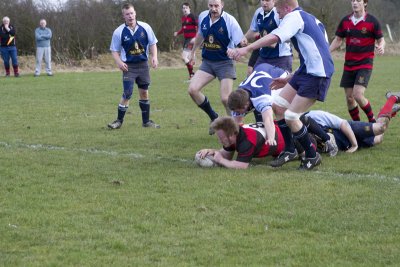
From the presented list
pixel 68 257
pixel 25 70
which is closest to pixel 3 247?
pixel 68 257

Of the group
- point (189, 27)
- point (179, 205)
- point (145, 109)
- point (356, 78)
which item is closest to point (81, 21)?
point (189, 27)

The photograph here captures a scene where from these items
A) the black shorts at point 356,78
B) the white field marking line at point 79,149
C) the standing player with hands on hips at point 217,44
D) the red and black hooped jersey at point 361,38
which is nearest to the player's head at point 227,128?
the white field marking line at point 79,149

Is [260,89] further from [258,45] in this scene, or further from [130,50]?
[130,50]

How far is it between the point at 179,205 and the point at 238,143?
1.79 metres

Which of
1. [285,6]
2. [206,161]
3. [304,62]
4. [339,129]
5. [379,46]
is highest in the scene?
[285,6]

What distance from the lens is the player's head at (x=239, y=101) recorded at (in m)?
7.69

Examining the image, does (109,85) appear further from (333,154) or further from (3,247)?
(3,247)

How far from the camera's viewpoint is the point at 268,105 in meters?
7.78

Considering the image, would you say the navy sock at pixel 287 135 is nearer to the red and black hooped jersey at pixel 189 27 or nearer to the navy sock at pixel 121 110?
the navy sock at pixel 121 110

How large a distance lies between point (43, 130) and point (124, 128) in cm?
126

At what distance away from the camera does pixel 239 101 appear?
7.69 metres

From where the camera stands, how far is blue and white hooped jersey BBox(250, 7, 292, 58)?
996 cm

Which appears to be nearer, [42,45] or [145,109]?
[145,109]

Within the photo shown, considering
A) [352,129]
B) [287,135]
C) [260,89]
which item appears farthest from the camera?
[352,129]
